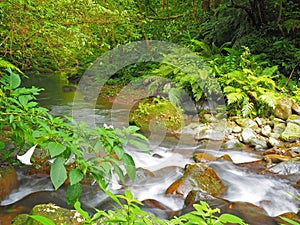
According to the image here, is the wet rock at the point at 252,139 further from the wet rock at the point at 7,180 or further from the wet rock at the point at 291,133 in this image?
the wet rock at the point at 7,180

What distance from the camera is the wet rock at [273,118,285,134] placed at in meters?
6.26

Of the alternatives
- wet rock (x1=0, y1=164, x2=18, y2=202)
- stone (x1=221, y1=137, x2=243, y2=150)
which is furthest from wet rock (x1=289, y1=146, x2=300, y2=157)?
wet rock (x1=0, y1=164, x2=18, y2=202)

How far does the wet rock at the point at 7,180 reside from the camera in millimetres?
3641

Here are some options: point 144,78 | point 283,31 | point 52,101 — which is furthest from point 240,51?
point 52,101

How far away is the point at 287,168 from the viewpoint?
4.62 metres

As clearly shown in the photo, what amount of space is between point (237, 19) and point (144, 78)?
12.1 ft

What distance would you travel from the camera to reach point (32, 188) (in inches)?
158

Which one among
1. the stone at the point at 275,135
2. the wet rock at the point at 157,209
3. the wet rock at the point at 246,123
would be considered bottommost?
the wet rock at the point at 157,209

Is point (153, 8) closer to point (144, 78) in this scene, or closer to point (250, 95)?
point (144, 78)

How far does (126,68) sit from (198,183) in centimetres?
826

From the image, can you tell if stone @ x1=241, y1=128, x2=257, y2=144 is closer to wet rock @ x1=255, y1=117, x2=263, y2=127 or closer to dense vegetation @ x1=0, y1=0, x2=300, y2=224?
wet rock @ x1=255, y1=117, x2=263, y2=127

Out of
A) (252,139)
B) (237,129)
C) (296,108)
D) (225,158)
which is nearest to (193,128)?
(237,129)

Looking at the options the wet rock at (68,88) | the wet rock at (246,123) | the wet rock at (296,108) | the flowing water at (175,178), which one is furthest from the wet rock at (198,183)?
the wet rock at (68,88)

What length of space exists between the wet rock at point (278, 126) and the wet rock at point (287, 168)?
1595 mm
